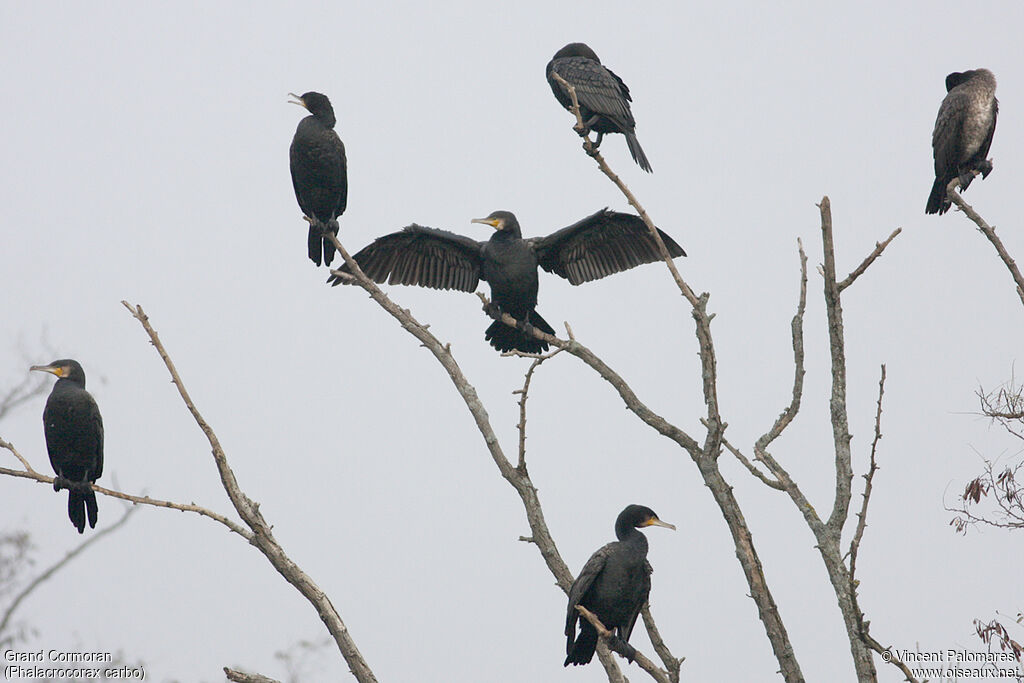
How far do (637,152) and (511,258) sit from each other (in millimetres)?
1118

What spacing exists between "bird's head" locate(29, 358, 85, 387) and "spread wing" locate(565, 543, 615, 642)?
10.6 ft

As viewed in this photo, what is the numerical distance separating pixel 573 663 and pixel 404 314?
1.86m

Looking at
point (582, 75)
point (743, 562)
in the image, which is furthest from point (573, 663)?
point (582, 75)

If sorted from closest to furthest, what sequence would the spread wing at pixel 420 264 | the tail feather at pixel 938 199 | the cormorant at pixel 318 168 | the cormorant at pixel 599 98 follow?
1. the tail feather at pixel 938 199
2. the cormorant at pixel 599 98
3. the cormorant at pixel 318 168
4. the spread wing at pixel 420 264

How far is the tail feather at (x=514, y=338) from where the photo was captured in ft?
23.0

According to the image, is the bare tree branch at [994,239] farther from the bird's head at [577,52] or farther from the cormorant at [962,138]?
the bird's head at [577,52]

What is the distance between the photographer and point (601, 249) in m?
7.52

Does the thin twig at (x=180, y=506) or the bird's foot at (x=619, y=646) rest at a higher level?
the thin twig at (x=180, y=506)

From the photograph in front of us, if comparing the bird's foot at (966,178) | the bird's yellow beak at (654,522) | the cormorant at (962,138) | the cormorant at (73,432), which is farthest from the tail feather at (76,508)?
the bird's foot at (966,178)

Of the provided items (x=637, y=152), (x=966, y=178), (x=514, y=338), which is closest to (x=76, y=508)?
(x=514, y=338)

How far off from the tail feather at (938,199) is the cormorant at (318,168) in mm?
3806

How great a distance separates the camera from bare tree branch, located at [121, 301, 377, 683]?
4152 millimetres

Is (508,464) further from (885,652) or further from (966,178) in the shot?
(966,178)

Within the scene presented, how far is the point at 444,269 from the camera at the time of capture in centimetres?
766
